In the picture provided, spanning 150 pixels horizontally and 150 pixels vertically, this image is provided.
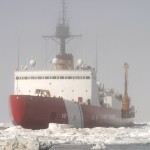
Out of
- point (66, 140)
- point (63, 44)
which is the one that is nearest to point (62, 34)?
point (63, 44)

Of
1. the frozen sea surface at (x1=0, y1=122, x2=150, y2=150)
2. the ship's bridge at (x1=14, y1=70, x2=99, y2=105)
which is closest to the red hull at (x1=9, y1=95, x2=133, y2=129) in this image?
the frozen sea surface at (x1=0, y1=122, x2=150, y2=150)

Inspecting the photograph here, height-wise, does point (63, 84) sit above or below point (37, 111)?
above

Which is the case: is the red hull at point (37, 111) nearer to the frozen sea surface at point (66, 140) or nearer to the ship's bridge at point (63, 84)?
the frozen sea surface at point (66, 140)

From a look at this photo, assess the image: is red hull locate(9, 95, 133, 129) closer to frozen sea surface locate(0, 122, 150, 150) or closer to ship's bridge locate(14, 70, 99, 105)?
frozen sea surface locate(0, 122, 150, 150)

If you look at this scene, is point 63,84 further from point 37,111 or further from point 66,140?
point 66,140

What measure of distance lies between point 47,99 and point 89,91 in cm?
718

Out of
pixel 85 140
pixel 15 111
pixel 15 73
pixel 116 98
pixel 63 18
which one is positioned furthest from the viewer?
pixel 116 98

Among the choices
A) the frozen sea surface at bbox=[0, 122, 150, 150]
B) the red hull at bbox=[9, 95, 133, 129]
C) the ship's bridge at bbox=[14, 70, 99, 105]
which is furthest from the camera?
the ship's bridge at bbox=[14, 70, 99, 105]


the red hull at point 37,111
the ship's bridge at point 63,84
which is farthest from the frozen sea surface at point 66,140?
the ship's bridge at point 63,84

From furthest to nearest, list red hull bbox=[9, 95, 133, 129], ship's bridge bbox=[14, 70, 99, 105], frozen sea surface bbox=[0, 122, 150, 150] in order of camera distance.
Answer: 1. ship's bridge bbox=[14, 70, 99, 105]
2. red hull bbox=[9, 95, 133, 129]
3. frozen sea surface bbox=[0, 122, 150, 150]

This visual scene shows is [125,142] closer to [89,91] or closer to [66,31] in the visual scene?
[89,91]

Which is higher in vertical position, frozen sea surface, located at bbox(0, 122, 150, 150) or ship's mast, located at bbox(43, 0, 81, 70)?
ship's mast, located at bbox(43, 0, 81, 70)

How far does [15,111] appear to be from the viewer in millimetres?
31391

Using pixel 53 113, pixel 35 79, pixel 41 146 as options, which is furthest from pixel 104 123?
pixel 41 146
